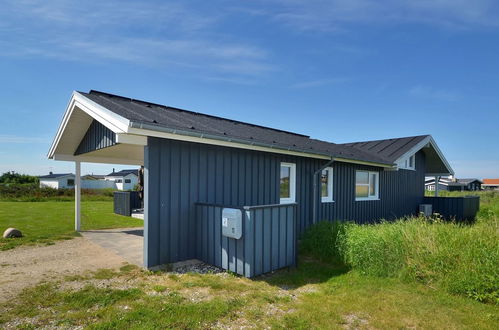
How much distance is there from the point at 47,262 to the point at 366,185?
1010cm

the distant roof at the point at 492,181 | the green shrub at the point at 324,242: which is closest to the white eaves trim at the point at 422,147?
the green shrub at the point at 324,242

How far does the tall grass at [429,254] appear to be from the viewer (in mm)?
3812

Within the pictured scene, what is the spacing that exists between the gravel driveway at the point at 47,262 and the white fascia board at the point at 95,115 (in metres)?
2.61

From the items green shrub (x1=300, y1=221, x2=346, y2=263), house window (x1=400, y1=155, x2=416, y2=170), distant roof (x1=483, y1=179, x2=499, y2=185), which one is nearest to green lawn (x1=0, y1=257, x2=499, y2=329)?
green shrub (x1=300, y1=221, x2=346, y2=263)

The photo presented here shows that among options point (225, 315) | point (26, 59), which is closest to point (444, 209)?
point (225, 315)

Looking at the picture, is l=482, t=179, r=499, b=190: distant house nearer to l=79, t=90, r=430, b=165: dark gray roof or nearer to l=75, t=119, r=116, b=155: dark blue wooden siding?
l=79, t=90, r=430, b=165: dark gray roof

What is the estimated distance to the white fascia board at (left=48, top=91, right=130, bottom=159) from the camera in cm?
447

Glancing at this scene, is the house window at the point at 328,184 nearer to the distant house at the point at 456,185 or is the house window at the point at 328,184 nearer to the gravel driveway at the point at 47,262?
the gravel driveway at the point at 47,262

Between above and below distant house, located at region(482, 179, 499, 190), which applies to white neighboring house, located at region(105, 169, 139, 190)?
above

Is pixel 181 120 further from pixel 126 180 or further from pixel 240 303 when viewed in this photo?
pixel 126 180

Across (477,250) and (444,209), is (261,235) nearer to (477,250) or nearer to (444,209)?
(477,250)

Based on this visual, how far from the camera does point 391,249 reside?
15.4 ft

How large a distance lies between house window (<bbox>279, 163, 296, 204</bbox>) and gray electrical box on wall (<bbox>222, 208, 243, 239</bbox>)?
3195 mm

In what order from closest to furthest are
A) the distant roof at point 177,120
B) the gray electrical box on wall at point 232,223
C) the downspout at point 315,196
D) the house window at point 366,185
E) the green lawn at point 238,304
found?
the green lawn at point 238,304 → the gray electrical box on wall at point 232,223 → the distant roof at point 177,120 → the downspout at point 315,196 → the house window at point 366,185
